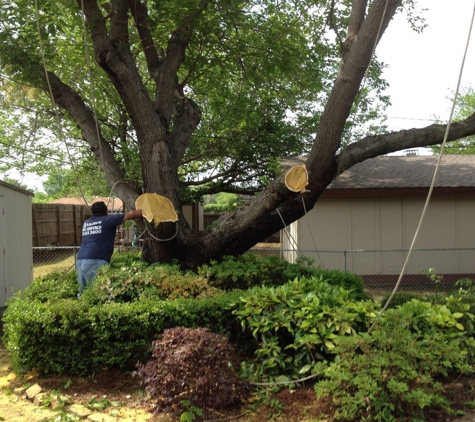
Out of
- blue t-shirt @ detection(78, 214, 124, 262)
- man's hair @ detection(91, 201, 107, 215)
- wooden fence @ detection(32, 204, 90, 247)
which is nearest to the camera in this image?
blue t-shirt @ detection(78, 214, 124, 262)

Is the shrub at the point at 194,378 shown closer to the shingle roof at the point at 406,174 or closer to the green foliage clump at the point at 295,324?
the green foliage clump at the point at 295,324

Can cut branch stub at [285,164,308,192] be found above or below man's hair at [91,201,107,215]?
above

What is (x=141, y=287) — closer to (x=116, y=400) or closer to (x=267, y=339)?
(x=116, y=400)

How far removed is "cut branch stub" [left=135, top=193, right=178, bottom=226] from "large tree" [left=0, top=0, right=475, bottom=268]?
31 centimetres

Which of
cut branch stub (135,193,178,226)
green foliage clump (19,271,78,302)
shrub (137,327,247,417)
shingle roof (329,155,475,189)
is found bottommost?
shrub (137,327,247,417)

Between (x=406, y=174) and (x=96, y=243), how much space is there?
1042 centimetres

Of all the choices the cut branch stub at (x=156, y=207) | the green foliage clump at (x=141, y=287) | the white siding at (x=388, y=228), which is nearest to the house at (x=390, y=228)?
the white siding at (x=388, y=228)

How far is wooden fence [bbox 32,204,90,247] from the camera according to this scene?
2231 centimetres

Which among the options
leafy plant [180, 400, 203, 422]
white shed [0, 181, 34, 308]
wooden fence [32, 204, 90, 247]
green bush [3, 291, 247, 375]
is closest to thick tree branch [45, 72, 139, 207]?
white shed [0, 181, 34, 308]

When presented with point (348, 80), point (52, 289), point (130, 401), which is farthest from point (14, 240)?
point (348, 80)

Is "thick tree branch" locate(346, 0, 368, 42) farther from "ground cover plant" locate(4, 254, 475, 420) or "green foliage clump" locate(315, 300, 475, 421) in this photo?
"green foliage clump" locate(315, 300, 475, 421)

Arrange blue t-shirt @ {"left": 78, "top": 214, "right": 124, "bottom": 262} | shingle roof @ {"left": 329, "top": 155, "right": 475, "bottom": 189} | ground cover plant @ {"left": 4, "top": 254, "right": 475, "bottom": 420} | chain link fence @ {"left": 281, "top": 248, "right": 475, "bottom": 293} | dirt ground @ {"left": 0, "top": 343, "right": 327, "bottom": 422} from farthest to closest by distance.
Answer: chain link fence @ {"left": 281, "top": 248, "right": 475, "bottom": 293} < shingle roof @ {"left": 329, "top": 155, "right": 475, "bottom": 189} < blue t-shirt @ {"left": 78, "top": 214, "right": 124, "bottom": 262} < dirt ground @ {"left": 0, "top": 343, "right": 327, "bottom": 422} < ground cover plant @ {"left": 4, "top": 254, "right": 475, "bottom": 420}

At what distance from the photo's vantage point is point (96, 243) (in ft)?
24.4

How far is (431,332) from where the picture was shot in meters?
4.78
